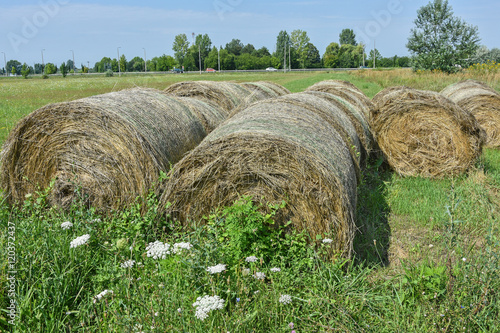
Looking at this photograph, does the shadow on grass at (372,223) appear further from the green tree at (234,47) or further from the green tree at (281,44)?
the green tree at (234,47)

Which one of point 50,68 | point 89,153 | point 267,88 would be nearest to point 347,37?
point 50,68

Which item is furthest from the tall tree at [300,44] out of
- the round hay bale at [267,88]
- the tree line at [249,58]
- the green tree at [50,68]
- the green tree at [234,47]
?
the round hay bale at [267,88]

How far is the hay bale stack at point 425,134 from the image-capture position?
7.62 m

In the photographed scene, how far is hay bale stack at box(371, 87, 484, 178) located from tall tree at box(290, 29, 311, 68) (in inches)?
4177

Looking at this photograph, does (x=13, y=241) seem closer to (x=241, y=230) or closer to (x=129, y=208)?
Answer: (x=129, y=208)

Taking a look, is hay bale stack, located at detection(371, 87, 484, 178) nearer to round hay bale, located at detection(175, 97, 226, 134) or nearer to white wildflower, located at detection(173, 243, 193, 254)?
round hay bale, located at detection(175, 97, 226, 134)

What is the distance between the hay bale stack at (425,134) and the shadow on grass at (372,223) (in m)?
0.74

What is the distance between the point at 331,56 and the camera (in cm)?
10538

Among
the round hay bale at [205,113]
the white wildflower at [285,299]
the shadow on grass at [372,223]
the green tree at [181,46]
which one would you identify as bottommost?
the shadow on grass at [372,223]

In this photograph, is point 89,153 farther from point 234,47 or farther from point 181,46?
point 234,47

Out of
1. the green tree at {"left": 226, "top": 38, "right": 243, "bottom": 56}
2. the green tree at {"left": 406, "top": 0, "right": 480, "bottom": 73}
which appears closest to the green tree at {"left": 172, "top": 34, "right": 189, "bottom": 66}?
the green tree at {"left": 226, "top": 38, "right": 243, "bottom": 56}

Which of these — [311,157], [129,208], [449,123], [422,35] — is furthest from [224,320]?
[422,35]

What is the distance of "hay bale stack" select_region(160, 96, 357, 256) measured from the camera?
406cm

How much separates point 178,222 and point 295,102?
2515mm
